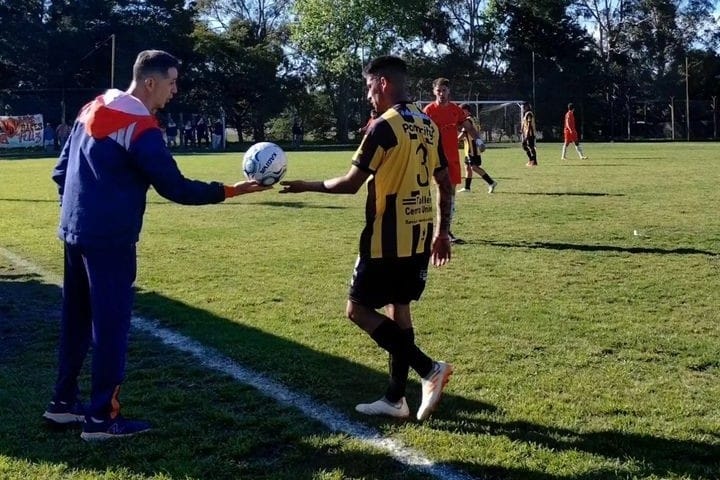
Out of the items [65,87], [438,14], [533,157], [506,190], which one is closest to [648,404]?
→ [506,190]

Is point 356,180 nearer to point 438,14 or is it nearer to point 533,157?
point 533,157

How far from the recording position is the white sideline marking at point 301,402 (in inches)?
164

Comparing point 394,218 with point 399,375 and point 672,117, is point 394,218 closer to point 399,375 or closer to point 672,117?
point 399,375

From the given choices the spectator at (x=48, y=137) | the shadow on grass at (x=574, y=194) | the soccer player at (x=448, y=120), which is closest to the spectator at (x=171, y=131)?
the spectator at (x=48, y=137)

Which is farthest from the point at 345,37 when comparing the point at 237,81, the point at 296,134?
the point at 296,134

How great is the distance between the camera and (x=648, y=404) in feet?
16.4

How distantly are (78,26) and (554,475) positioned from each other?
54.7 meters

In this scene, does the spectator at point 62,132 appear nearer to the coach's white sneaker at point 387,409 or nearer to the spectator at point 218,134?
the spectator at point 218,134

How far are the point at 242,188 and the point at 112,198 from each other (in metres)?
0.74

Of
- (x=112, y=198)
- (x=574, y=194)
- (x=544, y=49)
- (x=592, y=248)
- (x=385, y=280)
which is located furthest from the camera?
(x=544, y=49)

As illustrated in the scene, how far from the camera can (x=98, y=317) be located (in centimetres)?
440

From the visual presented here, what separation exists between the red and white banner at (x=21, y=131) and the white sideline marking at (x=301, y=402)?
1694 inches

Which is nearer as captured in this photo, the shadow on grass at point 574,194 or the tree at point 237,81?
the shadow on grass at point 574,194

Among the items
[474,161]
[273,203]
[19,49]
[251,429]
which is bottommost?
[251,429]
